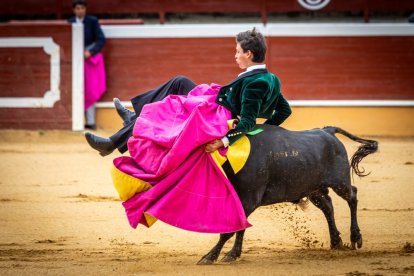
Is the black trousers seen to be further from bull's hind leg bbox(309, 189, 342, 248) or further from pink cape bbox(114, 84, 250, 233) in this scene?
bull's hind leg bbox(309, 189, 342, 248)

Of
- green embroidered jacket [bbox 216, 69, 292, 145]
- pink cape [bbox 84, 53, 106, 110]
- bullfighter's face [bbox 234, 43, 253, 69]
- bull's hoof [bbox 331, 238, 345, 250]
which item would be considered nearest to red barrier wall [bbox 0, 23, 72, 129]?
pink cape [bbox 84, 53, 106, 110]

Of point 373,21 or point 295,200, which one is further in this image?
point 373,21

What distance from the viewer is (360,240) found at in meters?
4.94

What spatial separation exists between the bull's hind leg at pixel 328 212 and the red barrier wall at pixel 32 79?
5673 mm

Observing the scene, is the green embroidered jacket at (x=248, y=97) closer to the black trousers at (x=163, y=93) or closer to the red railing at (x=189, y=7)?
the black trousers at (x=163, y=93)

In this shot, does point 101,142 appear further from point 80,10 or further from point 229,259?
point 80,10

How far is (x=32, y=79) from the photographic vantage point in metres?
10.3

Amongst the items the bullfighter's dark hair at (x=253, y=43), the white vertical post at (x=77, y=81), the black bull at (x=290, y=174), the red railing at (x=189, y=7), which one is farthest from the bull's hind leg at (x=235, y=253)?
the red railing at (x=189, y=7)

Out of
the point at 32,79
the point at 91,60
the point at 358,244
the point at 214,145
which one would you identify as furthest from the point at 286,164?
the point at 32,79

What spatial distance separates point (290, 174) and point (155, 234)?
4.08 ft

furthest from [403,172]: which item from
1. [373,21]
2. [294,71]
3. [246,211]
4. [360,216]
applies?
[373,21]

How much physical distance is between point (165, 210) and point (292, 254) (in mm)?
894

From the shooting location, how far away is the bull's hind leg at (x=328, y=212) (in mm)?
5020

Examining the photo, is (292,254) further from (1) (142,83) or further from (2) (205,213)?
(1) (142,83)
